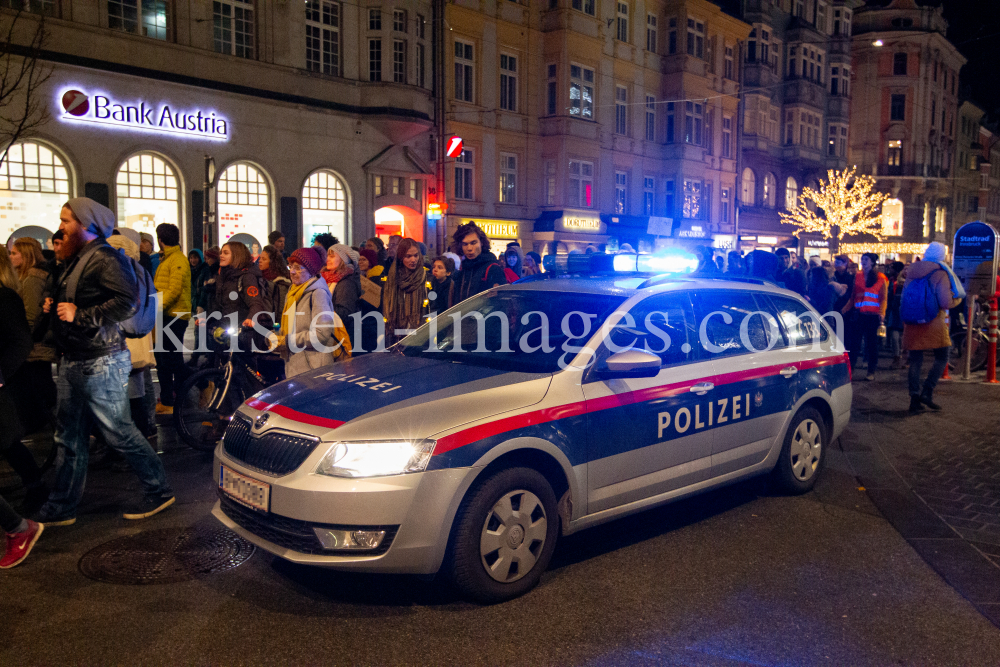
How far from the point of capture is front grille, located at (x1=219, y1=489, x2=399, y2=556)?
3799 mm

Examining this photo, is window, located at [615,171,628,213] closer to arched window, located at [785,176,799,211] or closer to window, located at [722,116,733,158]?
window, located at [722,116,733,158]

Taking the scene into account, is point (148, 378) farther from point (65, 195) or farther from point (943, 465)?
point (65, 195)

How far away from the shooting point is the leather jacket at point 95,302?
4855 mm

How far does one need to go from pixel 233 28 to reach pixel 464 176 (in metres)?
9.38

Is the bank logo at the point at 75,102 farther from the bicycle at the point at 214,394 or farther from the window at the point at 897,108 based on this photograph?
the window at the point at 897,108

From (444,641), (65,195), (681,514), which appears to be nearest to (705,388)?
(681,514)

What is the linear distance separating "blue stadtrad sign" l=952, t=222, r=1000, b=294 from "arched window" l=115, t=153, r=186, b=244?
1658 centimetres

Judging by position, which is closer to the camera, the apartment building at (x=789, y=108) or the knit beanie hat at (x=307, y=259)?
the knit beanie hat at (x=307, y=259)

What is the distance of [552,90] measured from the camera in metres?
29.4

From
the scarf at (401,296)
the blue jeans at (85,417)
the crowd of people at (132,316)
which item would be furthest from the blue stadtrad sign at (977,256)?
the blue jeans at (85,417)

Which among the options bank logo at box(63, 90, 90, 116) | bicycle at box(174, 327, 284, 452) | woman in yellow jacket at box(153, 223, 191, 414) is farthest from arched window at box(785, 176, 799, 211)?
bicycle at box(174, 327, 284, 452)

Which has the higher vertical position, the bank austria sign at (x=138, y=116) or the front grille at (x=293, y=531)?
the bank austria sign at (x=138, y=116)

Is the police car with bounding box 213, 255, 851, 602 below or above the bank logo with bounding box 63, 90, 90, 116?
below

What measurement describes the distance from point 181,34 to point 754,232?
105ft
